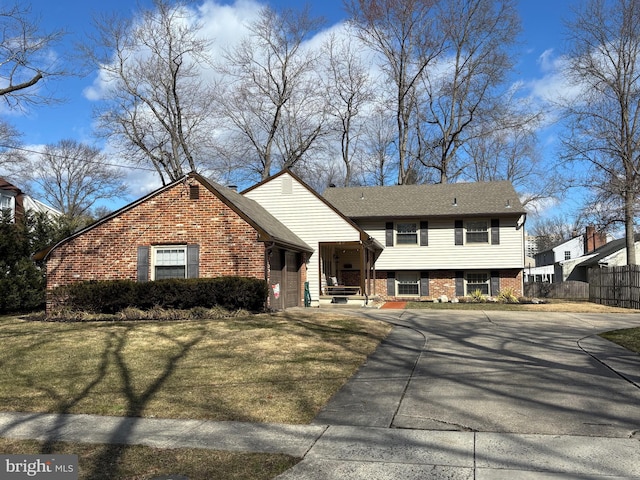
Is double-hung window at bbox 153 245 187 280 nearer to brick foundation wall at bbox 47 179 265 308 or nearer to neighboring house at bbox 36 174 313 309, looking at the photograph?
neighboring house at bbox 36 174 313 309

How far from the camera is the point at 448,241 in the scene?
26188 mm

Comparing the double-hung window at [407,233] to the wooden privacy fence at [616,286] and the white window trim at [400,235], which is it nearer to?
the white window trim at [400,235]

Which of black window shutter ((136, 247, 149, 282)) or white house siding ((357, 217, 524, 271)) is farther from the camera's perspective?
white house siding ((357, 217, 524, 271))

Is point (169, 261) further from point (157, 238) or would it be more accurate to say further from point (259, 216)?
point (259, 216)

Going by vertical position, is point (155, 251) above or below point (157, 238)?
below

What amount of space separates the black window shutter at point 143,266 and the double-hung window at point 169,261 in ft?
0.86

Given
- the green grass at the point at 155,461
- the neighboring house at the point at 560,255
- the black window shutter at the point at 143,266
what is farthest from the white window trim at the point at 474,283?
the neighboring house at the point at 560,255

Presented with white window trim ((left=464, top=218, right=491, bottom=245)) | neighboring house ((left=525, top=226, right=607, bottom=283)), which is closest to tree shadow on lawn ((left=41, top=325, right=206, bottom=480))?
white window trim ((left=464, top=218, right=491, bottom=245))

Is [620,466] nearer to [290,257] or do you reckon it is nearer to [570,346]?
[570,346]

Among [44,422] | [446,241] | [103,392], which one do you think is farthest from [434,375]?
[446,241]

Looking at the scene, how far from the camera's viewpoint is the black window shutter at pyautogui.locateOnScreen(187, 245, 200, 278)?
671 inches

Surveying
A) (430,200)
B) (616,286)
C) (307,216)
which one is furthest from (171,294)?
(616,286)

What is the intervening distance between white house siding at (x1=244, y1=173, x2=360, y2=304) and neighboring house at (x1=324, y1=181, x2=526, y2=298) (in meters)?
4.45

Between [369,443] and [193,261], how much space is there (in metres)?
12.7
